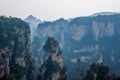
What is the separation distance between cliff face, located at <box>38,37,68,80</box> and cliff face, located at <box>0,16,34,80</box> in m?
6.73

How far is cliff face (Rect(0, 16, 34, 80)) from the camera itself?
244ft

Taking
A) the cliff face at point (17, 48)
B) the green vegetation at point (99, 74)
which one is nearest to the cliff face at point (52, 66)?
the cliff face at point (17, 48)

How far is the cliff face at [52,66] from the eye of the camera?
7156 centimetres

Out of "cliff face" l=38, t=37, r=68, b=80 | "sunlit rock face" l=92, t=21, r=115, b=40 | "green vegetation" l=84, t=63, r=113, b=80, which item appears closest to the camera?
"green vegetation" l=84, t=63, r=113, b=80

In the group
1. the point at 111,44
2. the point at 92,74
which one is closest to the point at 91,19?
the point at 111,44

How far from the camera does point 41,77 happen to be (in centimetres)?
7125

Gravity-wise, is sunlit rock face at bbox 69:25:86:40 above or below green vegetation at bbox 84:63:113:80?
above

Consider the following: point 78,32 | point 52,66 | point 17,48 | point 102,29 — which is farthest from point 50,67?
point 102,29

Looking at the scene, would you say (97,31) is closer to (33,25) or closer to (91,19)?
(91,19)

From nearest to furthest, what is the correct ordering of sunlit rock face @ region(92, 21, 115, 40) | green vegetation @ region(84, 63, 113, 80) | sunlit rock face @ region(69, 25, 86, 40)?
green vegetation @ region(84, 63, 113, 80) → sunlit rock face @ region(92, 21, 115, 40) → sunlit rock face @ region(69, 25, 86, 40)

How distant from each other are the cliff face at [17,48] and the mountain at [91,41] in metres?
23.2

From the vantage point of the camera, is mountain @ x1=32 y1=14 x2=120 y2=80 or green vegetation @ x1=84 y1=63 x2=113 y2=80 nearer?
green vegetation @ x1=84 y1=63 x2=113 y2=80

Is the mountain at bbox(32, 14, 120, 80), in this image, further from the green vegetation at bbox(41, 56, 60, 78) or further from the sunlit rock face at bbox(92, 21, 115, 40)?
the green vegetation at bbox(41, 56, 60, 78)

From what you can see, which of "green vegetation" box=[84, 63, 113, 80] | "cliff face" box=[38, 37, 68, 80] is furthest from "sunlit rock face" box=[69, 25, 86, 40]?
Answer: "green vegetation" box=[84, 63, 113, 80]
